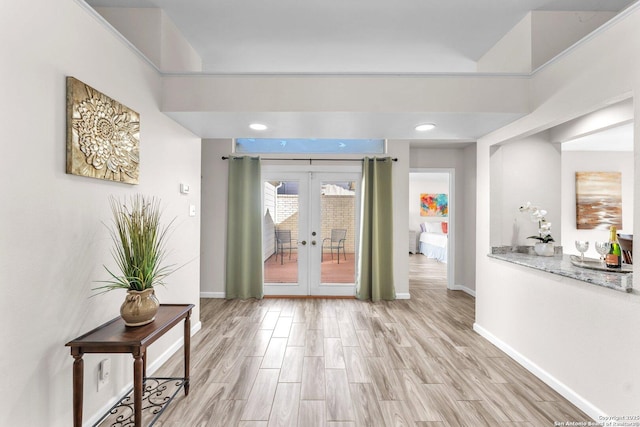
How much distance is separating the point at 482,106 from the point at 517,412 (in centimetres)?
226

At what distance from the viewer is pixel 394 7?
246cm

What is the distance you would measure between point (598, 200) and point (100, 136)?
278 inches

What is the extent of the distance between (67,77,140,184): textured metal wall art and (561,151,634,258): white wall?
6445 mm

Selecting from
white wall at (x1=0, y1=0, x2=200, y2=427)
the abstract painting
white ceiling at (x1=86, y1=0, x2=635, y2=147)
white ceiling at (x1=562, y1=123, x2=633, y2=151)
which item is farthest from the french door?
the abstract painting

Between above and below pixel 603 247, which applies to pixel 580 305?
below

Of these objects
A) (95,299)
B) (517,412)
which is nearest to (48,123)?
(95,299)

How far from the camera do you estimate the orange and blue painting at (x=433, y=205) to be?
10531 millimetres

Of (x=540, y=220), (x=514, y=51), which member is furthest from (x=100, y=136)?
(x=540, y=220)

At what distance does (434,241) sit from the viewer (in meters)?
8.74

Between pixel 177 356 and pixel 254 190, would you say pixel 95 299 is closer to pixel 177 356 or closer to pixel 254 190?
pixel 177 356

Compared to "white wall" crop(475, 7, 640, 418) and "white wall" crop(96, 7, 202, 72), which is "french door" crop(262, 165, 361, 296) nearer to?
"white wall" crop(475, 7, 640, 418)

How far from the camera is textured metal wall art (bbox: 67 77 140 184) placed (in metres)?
1.63

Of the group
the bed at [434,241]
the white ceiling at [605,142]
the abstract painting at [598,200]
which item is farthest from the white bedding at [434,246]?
the white ceiling at [605,142]

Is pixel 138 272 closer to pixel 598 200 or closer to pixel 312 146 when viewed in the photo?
pixel 312 146
